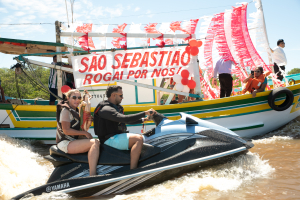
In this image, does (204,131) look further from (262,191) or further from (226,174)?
(262,191)

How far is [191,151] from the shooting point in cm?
308

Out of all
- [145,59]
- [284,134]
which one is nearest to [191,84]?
[145,59]

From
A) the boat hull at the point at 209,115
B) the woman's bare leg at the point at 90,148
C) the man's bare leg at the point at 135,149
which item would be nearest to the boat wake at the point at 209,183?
the man's bare leg at the point at 135,149

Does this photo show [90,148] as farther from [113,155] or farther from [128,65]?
[128,65]

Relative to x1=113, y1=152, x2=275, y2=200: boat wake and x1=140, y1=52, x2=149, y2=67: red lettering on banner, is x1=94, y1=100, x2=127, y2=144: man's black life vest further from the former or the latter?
x1=140, y1=52, x2=149, y2=67: red lettering on banner

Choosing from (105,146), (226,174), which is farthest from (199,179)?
(105,146)

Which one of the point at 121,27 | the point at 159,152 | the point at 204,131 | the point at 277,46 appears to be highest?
the point at 121,27

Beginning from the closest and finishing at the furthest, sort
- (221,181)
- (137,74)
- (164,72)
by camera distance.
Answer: (221,181), (137,74), (164,72)

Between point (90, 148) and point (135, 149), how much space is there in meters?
0.56

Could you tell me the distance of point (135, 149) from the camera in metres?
3.02

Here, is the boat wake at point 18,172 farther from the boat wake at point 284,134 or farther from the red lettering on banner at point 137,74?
the boat wake at point 284,134

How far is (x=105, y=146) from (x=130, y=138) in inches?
13.4

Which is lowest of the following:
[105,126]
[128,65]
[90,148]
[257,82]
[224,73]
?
[90,148]

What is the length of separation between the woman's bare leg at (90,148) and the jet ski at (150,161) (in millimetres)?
72
